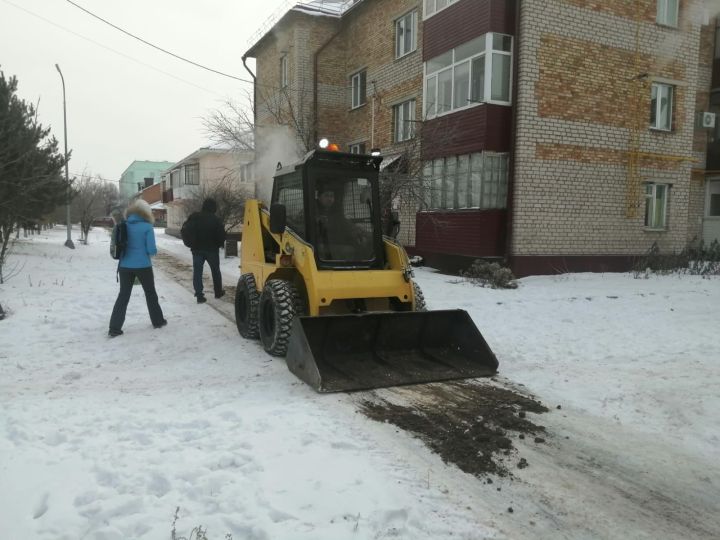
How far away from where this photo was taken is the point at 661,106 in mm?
14242

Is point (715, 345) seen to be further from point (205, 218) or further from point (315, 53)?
point (315, 53)

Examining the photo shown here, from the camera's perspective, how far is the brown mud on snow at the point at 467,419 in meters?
A: 3.43

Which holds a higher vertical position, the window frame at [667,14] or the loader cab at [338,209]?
the window frame at [667,14]

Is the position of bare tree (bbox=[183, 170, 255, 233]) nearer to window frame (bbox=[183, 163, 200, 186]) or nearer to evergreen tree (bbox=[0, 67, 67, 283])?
evergreen tree (bbox=[0, 67, 67, 283])

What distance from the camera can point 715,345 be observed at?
20.8 ft

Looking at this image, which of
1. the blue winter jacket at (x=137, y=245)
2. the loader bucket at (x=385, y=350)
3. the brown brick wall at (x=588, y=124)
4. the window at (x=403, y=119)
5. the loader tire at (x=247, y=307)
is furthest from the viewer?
the window at (x=403, y=119)

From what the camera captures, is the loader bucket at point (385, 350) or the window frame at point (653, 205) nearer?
the loader bucket at point (385, 350)

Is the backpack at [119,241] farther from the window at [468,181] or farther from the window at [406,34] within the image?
the window at [406,34]

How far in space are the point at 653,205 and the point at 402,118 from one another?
7.67 meters

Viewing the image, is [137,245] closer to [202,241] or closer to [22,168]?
[202,241]

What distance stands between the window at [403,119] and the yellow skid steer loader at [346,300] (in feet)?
33.9

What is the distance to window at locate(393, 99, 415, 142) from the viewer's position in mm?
15995

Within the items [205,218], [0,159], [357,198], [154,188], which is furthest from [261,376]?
[154,188]

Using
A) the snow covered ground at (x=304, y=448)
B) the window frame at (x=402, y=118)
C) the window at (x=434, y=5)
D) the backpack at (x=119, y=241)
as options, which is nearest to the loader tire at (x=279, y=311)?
the snow covered ground at (x=304, y=448)
